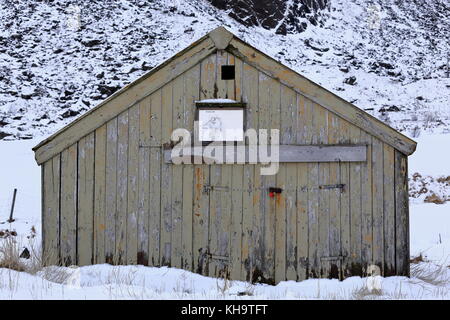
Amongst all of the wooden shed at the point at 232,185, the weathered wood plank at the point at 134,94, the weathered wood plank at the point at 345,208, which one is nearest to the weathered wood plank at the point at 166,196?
the wooden shed at the point at 232,185

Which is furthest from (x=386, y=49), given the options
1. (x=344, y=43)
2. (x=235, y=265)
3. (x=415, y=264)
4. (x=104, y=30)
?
(x=235, y=265)

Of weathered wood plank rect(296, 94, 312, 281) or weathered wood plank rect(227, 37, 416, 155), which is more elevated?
weathered wood plank rect(227, 37, 416, 155)

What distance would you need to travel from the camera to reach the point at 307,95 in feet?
20.7

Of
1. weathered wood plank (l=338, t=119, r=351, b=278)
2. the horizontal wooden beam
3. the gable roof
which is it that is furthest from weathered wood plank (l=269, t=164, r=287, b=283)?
the gable roof

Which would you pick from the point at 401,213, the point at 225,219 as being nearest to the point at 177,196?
the point at 225,219

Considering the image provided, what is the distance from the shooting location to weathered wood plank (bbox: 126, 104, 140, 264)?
21.0 ft

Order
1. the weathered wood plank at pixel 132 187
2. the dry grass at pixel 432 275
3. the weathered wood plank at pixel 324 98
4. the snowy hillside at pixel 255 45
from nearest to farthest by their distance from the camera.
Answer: the weathered wood plank at pixel 324 98, the weathered wood plank at pixel 132 187, the dry grass at pixel 432 275, the snowy hillside at pixel 255 45

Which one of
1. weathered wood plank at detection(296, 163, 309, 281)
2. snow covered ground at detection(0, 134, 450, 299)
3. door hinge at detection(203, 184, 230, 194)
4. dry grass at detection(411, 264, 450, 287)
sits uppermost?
door hinge at detection(203, 184, 230, 194)

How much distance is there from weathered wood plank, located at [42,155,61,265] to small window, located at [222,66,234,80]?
8.06ft

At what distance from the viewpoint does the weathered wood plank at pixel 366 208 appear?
20.8ft

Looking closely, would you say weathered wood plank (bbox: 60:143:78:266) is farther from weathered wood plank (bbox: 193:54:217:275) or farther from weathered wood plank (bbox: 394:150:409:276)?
weathered wood plank (bbox: 394:150:409:276)

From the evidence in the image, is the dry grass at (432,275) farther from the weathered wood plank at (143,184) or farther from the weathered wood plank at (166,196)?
the weathered wood plank at (143,184)

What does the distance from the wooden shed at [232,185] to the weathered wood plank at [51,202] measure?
49mm

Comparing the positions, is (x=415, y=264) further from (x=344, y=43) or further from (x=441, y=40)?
(x=441, y=40)
